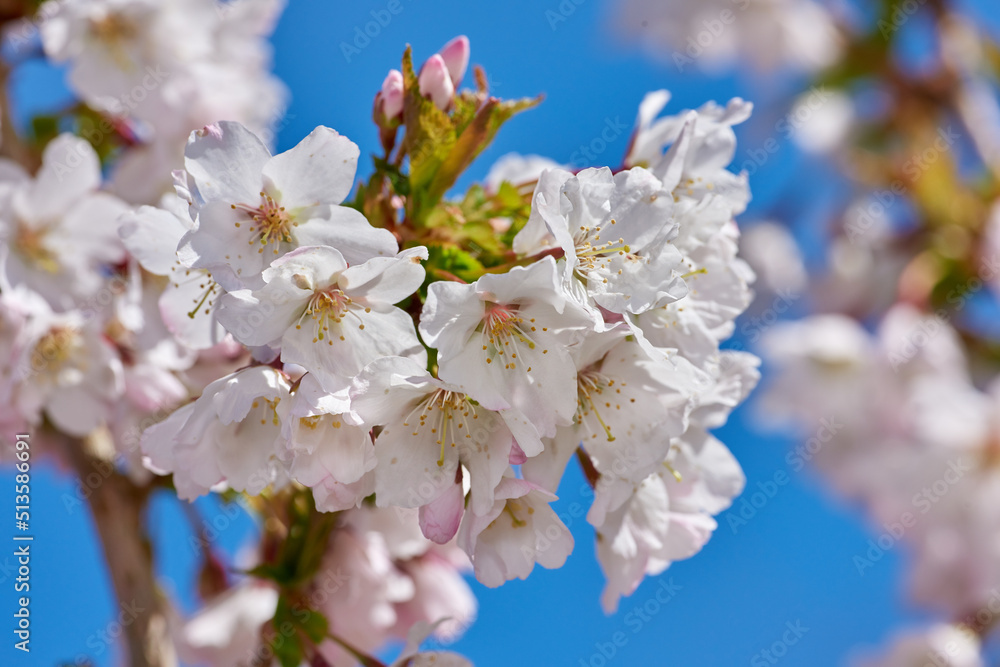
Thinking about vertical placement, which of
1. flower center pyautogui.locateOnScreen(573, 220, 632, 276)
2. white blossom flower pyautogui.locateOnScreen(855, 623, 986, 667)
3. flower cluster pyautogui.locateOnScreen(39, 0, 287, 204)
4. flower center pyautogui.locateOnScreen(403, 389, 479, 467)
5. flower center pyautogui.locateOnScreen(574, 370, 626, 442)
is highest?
flower cluster pyautogui.locateOnScreen(39, 0, 287, 204)

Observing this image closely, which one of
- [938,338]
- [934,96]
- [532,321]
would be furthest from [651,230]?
[934,96]

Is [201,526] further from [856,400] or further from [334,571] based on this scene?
[856,400]

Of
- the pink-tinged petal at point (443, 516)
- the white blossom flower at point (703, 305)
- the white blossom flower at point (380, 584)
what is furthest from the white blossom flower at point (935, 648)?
the pink-tinged petal at point (443, 516)

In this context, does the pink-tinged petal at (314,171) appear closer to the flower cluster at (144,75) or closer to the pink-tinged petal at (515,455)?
the pink-tinged petal at (515,455)

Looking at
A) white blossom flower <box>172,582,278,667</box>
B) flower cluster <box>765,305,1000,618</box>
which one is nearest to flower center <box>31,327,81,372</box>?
white blossom flower <box>172,582,278,667</box>

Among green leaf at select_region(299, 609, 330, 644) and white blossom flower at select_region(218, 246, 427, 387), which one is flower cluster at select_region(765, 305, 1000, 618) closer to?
green leaf at select_region(299, 609, 330, 644)

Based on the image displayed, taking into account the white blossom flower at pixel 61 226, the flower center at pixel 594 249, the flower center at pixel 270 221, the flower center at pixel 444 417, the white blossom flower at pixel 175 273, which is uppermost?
the white blossom flower at pixel 61 226

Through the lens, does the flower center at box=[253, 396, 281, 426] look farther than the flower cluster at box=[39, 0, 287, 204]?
No
